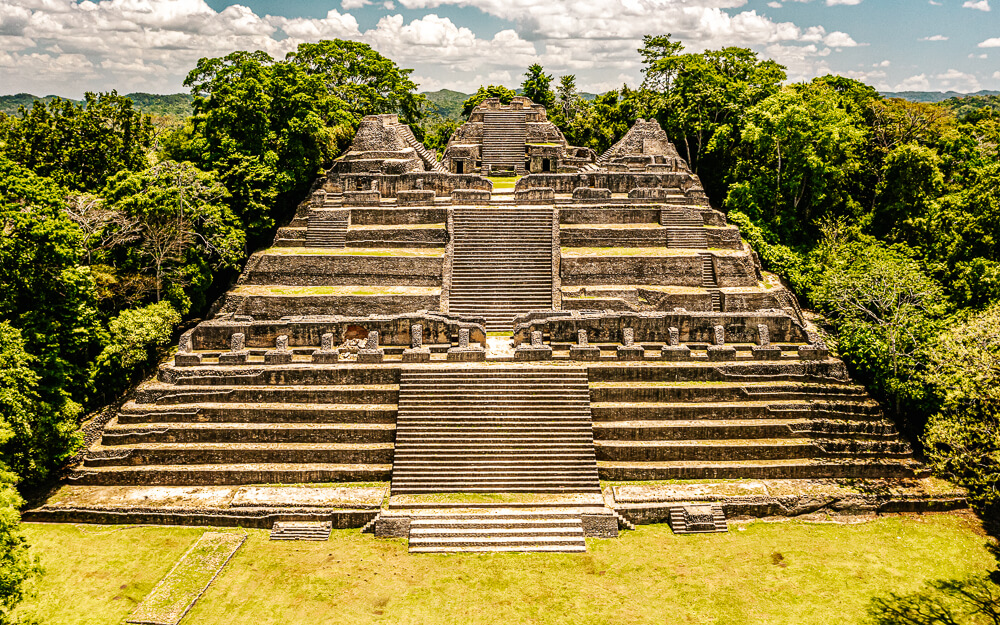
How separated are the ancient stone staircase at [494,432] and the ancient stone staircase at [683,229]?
899 cm

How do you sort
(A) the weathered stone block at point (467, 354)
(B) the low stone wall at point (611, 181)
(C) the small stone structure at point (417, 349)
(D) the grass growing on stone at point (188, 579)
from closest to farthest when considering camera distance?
(D) the grass growing on stone at point (188, 579), (C) the small stone structure at point (417, 349), (A) the weathered stone block at point (467, 354), (B) the low stone wall at point (611, 181)

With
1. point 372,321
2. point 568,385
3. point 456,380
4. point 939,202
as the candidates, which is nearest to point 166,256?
point 372,321

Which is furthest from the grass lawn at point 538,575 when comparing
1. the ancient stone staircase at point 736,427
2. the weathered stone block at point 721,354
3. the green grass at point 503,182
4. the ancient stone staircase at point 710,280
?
the green grass at point 503,182

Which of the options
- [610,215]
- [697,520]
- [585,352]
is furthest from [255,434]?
[610,215]

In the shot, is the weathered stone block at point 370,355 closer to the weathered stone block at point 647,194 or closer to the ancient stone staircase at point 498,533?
the ancient stone staircase at point 498,533

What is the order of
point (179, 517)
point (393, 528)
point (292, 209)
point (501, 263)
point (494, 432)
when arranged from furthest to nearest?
→ point (292, 209) → point (501, 263) → point (494, 432) → point (179, 517) → point (393, 528)

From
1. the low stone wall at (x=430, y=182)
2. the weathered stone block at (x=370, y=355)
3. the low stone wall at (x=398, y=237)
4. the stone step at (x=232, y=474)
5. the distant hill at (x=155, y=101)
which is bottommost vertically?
the stone step at (x=232, y=474)

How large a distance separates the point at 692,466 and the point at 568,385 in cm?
400

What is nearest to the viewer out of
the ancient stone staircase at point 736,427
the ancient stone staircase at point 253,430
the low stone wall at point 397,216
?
the ancient stone staircase at point 253,430

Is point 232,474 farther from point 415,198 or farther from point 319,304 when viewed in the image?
point 415,198

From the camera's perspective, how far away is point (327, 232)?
24.8 m

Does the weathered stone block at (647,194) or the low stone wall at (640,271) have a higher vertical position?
the weathered stone block at (647,194)

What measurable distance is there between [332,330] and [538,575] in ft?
33.7

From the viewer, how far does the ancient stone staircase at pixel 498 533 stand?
14.5 metres
